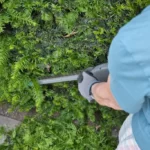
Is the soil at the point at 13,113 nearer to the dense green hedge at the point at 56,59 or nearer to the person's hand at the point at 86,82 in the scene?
the dense green hedge at the point at 56,59

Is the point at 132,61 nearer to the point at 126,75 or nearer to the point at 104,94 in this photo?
the point at 126,75

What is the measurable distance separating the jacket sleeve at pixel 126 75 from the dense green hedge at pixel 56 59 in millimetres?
1344

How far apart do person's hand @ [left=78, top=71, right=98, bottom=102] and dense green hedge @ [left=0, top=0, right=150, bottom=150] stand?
14 cm

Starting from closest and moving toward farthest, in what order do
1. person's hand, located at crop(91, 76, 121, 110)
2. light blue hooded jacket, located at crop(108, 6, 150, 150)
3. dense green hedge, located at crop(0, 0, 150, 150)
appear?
light blue hooded jacket, located at crop(108, 6, 150, 150) < person's hand, located at crop(91, 76, 121, 110) < dense green hedge, located at crop(0, 0, 150, 150)

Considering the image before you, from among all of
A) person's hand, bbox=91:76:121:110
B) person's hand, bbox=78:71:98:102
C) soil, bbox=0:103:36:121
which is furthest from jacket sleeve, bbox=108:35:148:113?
soil, bbox=0:103:36:121

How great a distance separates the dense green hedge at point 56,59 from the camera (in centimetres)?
304

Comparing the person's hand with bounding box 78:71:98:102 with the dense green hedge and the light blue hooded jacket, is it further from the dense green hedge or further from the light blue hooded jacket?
the light blue hooded jacket

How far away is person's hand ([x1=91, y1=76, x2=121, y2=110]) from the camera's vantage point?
102 inches

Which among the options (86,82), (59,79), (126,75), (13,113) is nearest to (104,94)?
(86,82)

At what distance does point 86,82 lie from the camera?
306 cm

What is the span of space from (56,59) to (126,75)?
1.58m

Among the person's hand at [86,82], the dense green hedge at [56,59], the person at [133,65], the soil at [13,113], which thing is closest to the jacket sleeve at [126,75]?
the person at [133,65]

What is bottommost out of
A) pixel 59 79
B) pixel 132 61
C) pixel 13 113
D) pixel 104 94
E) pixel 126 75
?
pixel 13 113

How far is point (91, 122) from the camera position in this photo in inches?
140
